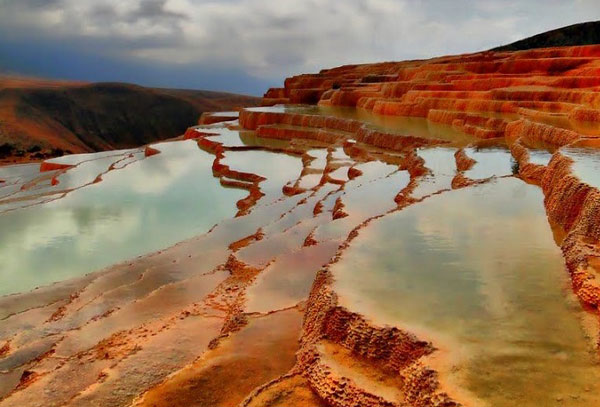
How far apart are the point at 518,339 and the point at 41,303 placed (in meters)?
6.68

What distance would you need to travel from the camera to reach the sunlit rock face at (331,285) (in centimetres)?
338

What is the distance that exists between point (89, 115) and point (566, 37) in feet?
181

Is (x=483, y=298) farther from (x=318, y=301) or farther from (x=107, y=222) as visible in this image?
(x=107, y=222)

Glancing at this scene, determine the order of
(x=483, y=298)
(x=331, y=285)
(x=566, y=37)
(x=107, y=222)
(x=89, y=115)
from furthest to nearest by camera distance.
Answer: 1. (x=89, y=115)
2. (x=566, y=37)
3. (x=107, y=222)
4. (x=331, y=285)
5. (x=483, y=298)

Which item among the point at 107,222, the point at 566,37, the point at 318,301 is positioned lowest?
the point at 107,222

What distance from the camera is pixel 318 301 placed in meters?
4.26

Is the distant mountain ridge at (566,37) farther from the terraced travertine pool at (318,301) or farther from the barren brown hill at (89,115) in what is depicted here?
the barren brown hill at (89,115)

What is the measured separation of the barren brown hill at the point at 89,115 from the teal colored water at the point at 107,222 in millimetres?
30837

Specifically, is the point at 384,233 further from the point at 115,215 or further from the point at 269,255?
the point at 115,215

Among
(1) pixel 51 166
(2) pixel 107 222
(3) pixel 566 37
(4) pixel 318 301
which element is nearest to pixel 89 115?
(1) pixel 51 166

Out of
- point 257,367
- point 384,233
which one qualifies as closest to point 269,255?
point 384,233

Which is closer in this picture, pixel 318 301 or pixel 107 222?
pixel 318 301

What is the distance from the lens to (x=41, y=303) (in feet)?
25.5

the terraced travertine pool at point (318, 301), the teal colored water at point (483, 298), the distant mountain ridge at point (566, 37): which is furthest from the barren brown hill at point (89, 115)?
the teal colored water at point (483, 298)
